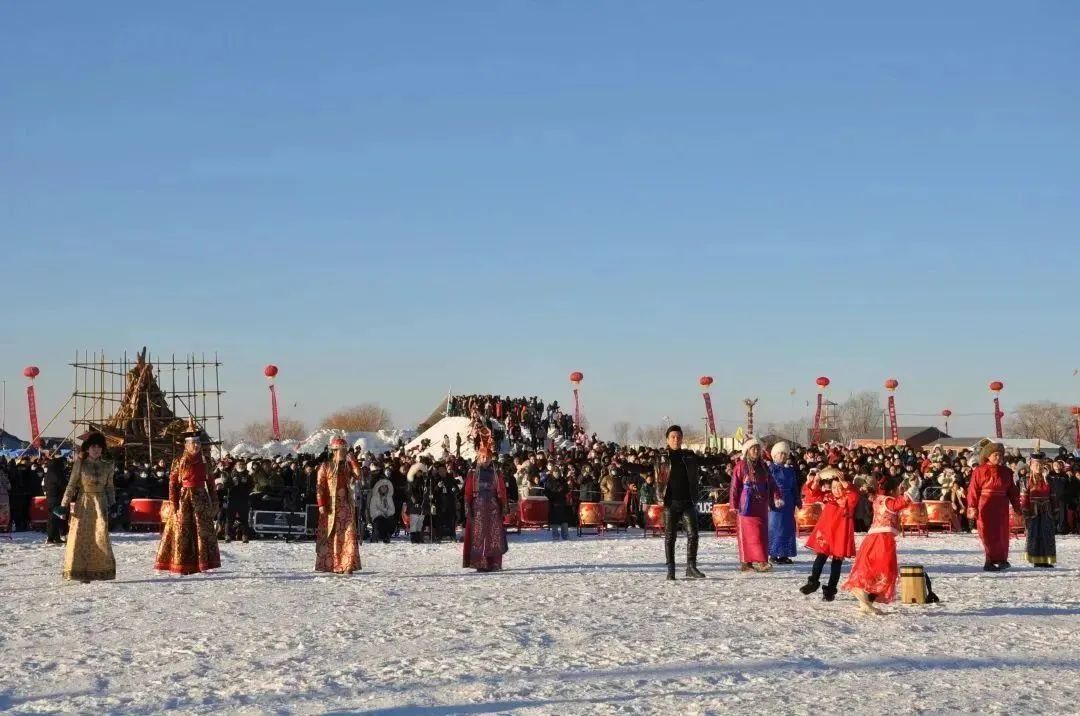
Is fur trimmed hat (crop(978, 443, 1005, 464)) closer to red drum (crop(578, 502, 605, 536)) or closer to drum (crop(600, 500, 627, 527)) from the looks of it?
red drum (crop(578, 502, 605, 536))

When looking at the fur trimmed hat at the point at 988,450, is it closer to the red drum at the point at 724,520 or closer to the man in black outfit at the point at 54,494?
the red drum at the point at 724,520

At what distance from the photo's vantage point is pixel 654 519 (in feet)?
90.0

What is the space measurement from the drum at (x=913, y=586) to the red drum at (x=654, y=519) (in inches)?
576

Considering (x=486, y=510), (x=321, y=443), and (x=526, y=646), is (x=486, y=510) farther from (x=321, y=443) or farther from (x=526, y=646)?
(x=321, y=443)

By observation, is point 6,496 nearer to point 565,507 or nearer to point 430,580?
point 565,507

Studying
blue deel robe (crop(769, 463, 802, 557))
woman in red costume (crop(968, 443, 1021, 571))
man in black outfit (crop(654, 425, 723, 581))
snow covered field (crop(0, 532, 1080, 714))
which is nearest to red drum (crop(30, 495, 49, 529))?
snow covered field (crop(0, 532, 1080, 714))

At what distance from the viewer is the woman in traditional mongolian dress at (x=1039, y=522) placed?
709 inches

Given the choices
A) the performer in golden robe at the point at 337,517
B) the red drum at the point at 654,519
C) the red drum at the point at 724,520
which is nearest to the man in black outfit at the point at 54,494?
the performer in golden robe at the point at 337,517

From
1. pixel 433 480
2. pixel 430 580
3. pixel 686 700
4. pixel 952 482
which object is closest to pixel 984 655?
pixel 686 700

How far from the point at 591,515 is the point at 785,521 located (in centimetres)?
1024

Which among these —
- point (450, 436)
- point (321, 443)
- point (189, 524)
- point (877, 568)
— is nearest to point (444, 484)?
point (189, 524)

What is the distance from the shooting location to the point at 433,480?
25.0 metres

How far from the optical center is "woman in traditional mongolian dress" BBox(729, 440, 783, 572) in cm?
1620

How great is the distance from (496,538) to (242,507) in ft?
29.8
